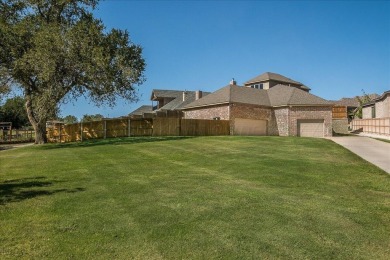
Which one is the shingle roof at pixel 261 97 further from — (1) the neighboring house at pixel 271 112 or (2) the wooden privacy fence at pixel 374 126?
(2) the wooden privacy fence at pixel 374 126

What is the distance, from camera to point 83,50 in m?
24.1

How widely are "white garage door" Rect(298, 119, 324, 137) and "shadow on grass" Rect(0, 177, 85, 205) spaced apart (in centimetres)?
3083

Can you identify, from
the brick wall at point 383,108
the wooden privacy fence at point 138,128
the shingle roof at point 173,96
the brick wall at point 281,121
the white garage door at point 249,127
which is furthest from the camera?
the shingle roof at point 173,96

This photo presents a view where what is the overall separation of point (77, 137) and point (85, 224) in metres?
29.7

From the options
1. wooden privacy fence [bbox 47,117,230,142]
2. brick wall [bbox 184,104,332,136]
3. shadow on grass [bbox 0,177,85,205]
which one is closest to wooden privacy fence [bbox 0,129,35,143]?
wooden privacy fence [bbox 47,117,230,142]

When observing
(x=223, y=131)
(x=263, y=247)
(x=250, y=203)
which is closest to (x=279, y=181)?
(x=250, y=203)

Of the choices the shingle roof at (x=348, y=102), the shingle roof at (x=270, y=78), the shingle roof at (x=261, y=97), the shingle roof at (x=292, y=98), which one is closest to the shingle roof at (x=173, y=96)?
the shingle roof at (x=270, y=78)

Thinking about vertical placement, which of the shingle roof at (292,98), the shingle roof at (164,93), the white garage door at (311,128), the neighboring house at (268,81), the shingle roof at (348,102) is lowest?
the white garage door at (311,128)

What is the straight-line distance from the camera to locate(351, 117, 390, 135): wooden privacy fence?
111 feet

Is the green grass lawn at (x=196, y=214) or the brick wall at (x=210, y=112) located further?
the brick wall at (x=210, y=112)

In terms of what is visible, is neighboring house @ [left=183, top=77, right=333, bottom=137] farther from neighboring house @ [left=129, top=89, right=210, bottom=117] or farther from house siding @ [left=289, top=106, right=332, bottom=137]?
neighboring house @ [left=129, top=89, right=210, bottom=117]

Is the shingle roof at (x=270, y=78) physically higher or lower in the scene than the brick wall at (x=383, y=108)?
higher

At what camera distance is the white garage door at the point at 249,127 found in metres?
36.1

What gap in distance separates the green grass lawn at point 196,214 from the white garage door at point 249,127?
24424 millimetres
